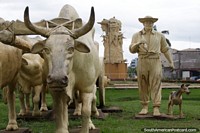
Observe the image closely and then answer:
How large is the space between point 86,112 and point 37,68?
2.57 m

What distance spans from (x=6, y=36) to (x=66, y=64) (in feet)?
3.74

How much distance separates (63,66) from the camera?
452cm

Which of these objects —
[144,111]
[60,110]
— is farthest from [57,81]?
[144,111]

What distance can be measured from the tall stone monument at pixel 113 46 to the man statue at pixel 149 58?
20.9 meters

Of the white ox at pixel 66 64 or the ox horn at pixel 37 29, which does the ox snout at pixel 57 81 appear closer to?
the white ox at pixel 66 64

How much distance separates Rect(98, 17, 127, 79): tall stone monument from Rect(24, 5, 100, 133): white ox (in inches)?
955

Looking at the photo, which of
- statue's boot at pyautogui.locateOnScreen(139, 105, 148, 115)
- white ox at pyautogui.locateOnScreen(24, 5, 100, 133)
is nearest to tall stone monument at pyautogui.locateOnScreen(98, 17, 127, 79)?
statue's boot at pyautogui.locateOnScreen(139, 105, 148, 115)

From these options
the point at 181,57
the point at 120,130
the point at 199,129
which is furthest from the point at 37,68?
the point at 181,57

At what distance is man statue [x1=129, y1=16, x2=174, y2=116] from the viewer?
8.66 m

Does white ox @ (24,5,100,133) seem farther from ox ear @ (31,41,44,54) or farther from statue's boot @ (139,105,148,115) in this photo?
statue's boot @ (139,105,148,115)

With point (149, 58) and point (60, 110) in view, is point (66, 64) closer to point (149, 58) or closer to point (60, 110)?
point (60, 110)

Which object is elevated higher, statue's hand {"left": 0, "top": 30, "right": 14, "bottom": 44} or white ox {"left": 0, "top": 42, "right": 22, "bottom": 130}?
statue's hand {"left": 0, "top": 30, "right": 14, "bottom": 44}

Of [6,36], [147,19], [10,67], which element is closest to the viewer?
[6,36]

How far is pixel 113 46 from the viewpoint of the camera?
98.2ft
